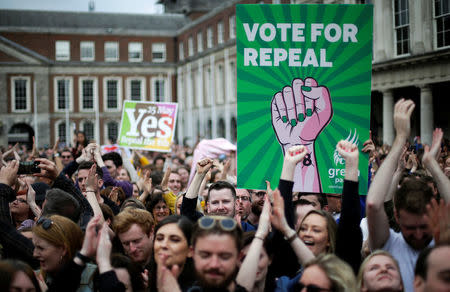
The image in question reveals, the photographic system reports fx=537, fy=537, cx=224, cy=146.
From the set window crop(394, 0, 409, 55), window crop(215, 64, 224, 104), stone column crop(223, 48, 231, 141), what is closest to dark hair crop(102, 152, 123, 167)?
window crop(394, 0, 409, 55)

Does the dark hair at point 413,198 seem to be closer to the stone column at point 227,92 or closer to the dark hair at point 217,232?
the dark hair at point 217,232

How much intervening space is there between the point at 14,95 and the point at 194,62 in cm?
1764

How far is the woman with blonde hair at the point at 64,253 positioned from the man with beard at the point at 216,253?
839mm

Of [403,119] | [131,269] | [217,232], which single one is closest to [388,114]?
[403,119]

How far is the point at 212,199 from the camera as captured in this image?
5340 millimetres

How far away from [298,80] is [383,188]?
5.76 ft

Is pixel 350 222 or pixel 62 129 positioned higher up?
pixel 62 129

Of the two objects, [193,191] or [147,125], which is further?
[147,125]

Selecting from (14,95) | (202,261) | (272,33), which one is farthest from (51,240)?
(14,95)

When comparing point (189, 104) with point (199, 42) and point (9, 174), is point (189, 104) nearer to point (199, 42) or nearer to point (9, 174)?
point (199, 42)

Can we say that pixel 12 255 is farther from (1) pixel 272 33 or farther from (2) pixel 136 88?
(2) pixel 136 88

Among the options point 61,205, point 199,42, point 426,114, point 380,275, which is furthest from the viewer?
point 199,42

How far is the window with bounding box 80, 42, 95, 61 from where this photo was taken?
54.4m

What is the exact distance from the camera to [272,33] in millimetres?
5059
